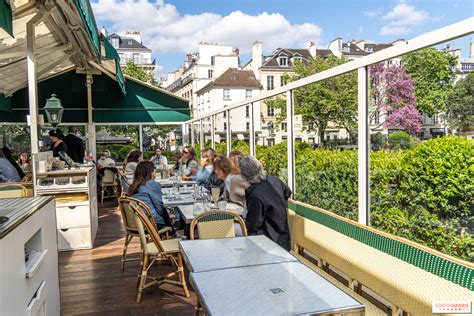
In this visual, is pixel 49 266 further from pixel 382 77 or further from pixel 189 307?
pixel 382 77

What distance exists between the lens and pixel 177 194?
16.2ft

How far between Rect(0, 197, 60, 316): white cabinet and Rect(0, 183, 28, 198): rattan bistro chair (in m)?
2.15

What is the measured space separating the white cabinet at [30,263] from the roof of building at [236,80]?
4100 centimetres

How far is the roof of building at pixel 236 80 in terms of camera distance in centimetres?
4297

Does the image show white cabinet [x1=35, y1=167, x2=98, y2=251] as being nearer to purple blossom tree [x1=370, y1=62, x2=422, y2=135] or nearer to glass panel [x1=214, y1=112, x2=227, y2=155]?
glass panel [x1=214, y1=112, x2=227, y2=155]

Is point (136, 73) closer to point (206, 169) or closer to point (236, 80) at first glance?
point (236, 80)

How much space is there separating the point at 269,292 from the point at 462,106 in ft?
4.77

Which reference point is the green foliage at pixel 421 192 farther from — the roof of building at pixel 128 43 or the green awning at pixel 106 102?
the roof of building at pixel 128 43

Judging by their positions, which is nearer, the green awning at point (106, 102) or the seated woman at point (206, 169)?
the seated woman at point (206, 169)

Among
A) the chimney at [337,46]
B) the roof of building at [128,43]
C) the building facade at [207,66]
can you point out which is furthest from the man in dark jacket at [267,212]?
the roof of building at [128,43]

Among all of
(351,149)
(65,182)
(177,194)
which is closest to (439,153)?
(351,149)

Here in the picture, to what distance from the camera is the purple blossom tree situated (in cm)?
257

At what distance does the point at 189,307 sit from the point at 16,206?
1607 millimetres

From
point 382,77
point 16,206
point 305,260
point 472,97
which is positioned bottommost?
point 305,260
